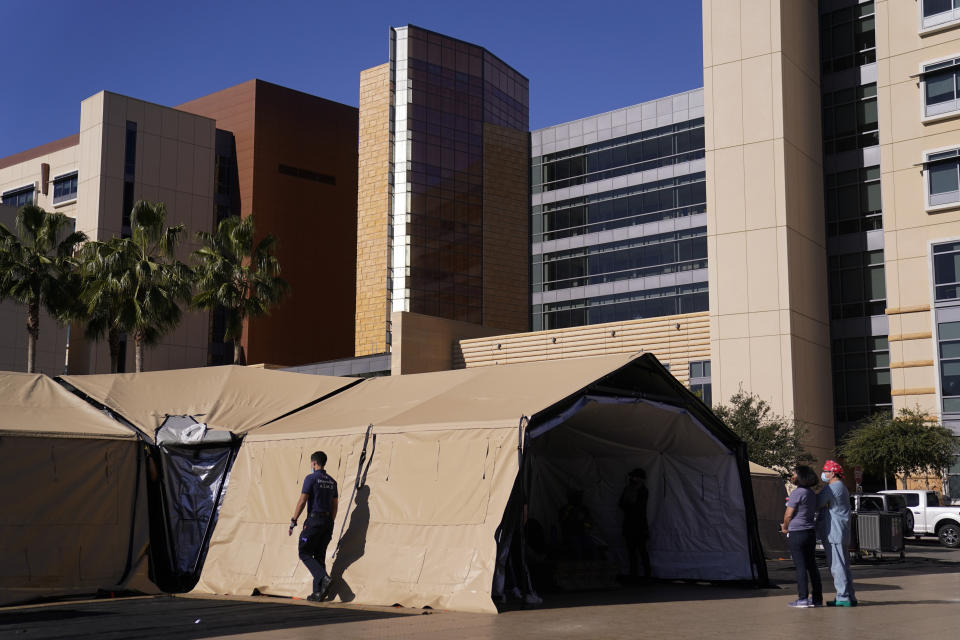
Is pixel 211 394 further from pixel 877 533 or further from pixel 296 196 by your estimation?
pixel 296 196

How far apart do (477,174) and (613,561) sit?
52.1 m

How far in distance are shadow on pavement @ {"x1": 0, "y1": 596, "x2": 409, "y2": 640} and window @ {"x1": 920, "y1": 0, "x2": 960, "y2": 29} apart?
4172 centimetres

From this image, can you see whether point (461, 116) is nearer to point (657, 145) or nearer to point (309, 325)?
point (657, 145)

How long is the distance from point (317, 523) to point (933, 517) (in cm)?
2398

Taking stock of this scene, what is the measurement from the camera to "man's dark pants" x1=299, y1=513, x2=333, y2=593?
12.5m

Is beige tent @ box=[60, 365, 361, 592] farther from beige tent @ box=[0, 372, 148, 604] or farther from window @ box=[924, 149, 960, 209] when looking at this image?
window @ box=[924, 149, 960, 209]

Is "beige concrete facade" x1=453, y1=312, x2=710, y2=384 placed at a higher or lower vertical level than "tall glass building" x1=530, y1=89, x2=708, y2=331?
lower

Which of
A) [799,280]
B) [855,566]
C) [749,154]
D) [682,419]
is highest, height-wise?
[749,154]

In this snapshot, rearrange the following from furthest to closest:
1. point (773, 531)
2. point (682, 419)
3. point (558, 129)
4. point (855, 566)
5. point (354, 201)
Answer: point (354, 201) → point (558, 129) → point (773, 531) → point (855, 566) → point (682, 419)

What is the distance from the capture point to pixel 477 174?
66.3 meters

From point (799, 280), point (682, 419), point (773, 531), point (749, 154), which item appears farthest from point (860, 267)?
Answer: point (682, 419)

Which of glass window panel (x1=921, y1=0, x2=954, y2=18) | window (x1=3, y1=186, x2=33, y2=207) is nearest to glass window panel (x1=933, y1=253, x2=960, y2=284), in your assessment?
glass window panel (x1=921, y1=0, x2=954, y2=18)

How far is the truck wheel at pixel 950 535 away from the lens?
2994cm

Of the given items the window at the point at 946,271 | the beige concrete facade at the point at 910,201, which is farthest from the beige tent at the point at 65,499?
the window at the point at 946,271
